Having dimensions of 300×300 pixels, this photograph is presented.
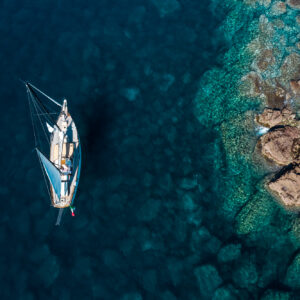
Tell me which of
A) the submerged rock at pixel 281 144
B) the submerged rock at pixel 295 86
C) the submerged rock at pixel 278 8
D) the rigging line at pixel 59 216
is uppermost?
the submerged rock at pixel 278 8

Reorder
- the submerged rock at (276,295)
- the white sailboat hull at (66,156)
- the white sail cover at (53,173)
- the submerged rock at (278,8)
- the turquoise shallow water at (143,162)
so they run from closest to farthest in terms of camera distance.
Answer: the submerged rock at (276,295)
the turquoise shallow water at (143,162)
the white sail cover at (53,173)
the white sailboat hull at (66,156)
the submerged rock at (278,8)

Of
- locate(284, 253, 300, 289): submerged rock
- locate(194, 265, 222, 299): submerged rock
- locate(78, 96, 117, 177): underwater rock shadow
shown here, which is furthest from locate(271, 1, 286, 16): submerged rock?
locate(194, 265, 222, 299): submerged rock

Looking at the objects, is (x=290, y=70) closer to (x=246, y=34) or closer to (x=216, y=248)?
(x=246, y=34)

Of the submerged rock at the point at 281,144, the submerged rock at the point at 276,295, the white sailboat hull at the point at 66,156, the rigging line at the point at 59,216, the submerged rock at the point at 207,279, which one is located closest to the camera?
the submerged rock at the point at 276,295

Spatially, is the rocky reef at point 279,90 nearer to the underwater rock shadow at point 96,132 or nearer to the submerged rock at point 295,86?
the submerged rock at point 295,86

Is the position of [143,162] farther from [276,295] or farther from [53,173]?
[276,295]

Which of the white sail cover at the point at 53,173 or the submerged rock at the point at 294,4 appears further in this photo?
the submerged rock at the point at 294,4

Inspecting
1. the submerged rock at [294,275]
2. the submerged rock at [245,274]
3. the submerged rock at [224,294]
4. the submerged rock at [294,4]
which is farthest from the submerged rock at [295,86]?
the submerged rock at [224,294]

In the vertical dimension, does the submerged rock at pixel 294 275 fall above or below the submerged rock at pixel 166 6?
below
